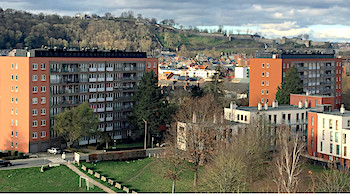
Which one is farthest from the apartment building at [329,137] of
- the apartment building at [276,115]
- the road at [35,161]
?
the road at [35,161]

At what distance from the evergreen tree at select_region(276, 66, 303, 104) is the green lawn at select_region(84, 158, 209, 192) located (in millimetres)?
27952

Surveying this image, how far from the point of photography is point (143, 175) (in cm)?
5819

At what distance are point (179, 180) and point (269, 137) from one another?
13.0 meters

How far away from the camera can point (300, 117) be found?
69125mm

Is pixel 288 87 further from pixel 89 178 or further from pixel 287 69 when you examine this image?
pixel 89 178

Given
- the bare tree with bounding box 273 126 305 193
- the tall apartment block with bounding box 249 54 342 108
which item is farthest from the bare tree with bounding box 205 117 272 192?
the tall apartment block with bounding box 249 54 342 108

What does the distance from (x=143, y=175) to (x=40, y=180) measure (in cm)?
1163

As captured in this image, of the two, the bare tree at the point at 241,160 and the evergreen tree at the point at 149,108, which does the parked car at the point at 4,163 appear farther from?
the bare tree at the point at 241,160

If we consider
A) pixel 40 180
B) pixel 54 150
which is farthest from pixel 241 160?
pixel 54 150

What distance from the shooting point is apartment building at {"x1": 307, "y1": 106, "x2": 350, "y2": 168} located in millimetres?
59812

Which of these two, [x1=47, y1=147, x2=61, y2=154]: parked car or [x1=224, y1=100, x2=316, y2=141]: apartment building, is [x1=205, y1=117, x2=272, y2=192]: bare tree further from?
[x1=47, y1=147, x2=61, y2=154]: parked car

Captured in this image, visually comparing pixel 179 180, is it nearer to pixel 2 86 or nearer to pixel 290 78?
pixel 2 86

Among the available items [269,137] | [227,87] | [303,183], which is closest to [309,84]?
[227,87]

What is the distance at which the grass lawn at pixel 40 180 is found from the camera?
52.6m
